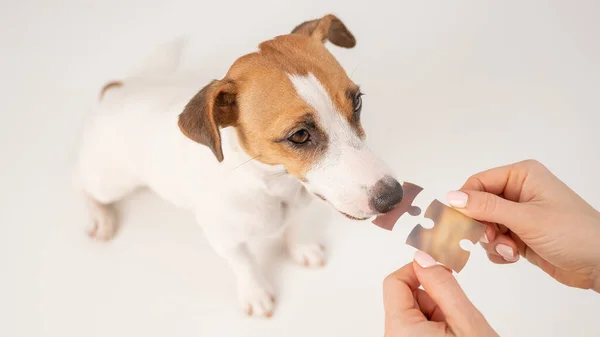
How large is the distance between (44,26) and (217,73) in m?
1.47

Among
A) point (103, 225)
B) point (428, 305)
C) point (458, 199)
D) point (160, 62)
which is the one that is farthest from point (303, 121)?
point (103, 225)

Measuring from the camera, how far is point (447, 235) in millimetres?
1854

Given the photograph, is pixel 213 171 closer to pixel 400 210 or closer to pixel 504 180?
pixel 400 210

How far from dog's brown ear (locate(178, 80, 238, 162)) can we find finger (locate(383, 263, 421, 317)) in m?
0.76

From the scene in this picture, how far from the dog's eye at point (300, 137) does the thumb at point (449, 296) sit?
1.85 ft

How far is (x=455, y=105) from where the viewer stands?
11.3 feet

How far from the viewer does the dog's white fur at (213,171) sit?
74.1 inches

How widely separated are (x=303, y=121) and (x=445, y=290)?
73cm

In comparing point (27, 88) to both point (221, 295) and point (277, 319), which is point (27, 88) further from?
point (277, 319)

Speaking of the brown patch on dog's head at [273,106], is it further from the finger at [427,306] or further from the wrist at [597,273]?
the wrist at [597,273]

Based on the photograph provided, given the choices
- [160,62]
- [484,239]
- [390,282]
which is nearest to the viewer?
[390,282]

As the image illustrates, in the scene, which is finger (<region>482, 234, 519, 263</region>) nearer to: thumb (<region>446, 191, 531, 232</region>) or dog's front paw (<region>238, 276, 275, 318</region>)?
thumb (<region>446, 191, 531, 232</region>)

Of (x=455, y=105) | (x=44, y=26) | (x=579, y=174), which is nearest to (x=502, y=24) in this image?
(x=455, y=105)

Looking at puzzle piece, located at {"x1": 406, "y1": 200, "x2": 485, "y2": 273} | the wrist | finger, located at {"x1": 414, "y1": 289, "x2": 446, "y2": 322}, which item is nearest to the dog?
puzzle piece, located at {"x1": 406, "y1": 200, "x2": 485, "y2": 273}
